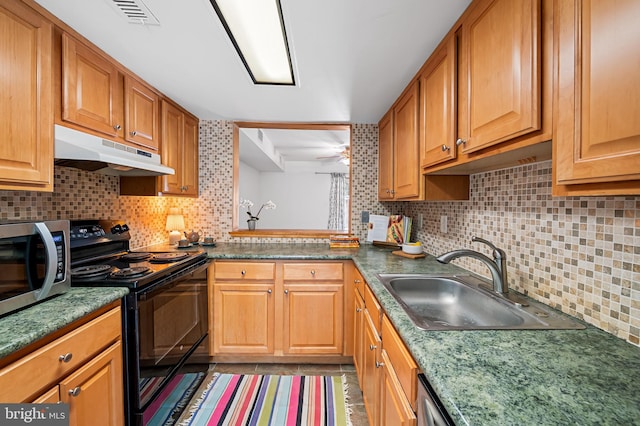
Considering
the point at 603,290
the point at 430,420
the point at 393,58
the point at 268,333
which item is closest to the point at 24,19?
the point at 393,58

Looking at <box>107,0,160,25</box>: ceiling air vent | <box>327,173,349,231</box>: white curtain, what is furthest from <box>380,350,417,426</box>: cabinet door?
<box>327,173,349,231</box>: white curtain

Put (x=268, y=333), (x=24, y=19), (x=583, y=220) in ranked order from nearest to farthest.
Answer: (x=583, y=220), (x=24, y=19), (x=268, y=333)

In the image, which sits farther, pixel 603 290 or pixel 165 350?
pixel 165 350

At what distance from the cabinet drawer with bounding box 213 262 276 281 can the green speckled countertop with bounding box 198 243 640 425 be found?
1405 mm

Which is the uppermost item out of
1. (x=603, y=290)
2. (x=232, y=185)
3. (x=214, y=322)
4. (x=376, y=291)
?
(x=232, y=185)

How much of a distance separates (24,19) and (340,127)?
86.8 inches

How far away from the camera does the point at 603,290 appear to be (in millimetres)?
896

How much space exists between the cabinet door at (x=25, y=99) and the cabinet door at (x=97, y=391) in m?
0.79

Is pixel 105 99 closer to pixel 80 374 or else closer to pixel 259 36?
pixel 259 36

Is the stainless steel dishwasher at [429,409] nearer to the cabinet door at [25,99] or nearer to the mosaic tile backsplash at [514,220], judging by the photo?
the mosaic tile backsplash at [514,220]

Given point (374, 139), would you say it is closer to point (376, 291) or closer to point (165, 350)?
point (376, 291)

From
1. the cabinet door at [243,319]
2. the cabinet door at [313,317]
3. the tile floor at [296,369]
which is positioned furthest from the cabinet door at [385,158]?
the tile floor at [296,369]

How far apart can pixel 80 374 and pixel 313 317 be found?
58.1 inches

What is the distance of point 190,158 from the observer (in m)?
2.61
